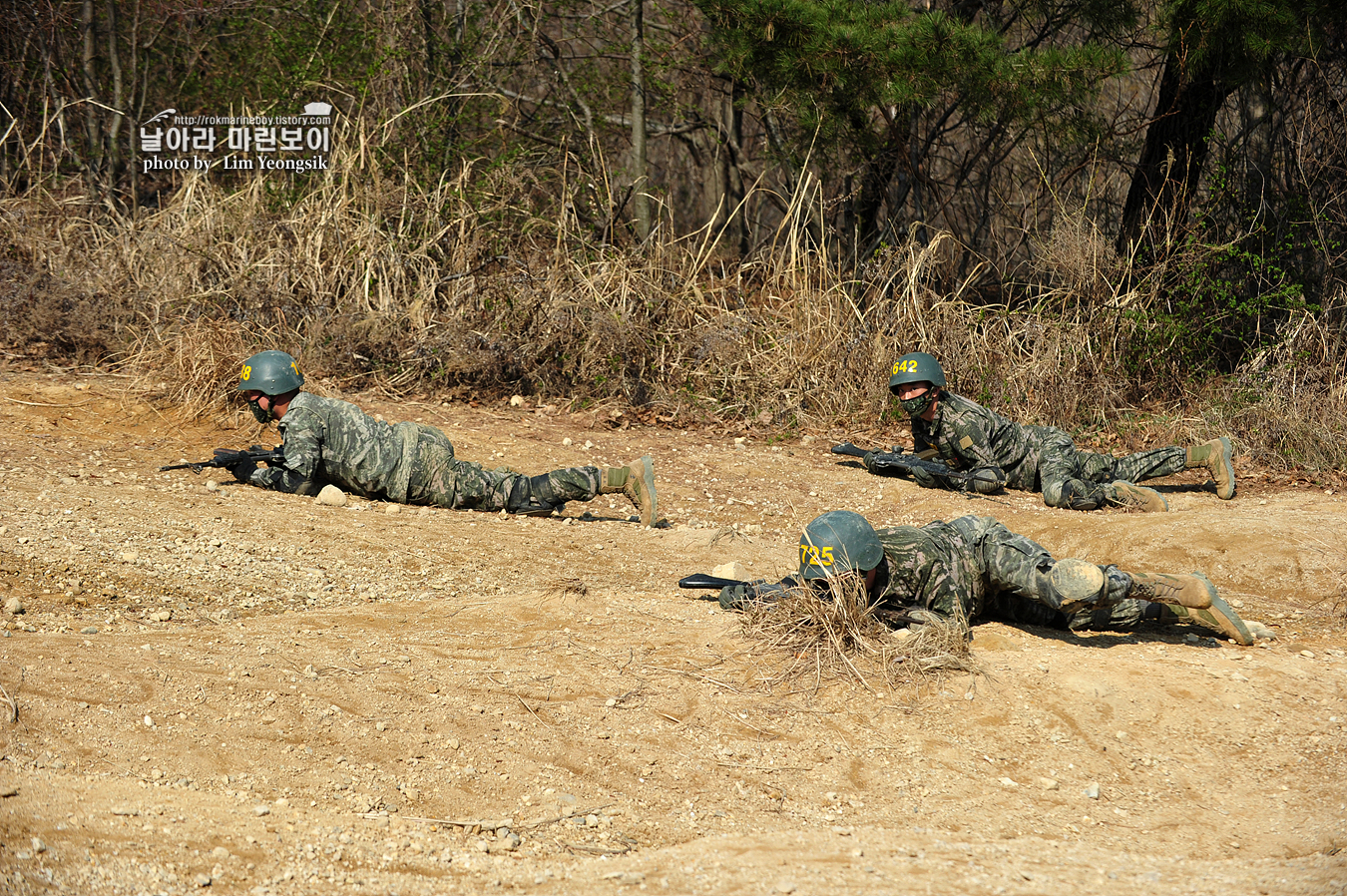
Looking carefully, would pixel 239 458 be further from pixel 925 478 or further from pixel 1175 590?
pixel 1175 590

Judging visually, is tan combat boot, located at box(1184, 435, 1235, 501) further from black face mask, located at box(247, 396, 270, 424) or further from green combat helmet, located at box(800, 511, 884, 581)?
black face mask, located at box(247, 396, 270, 424)

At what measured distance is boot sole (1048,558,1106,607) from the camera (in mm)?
4584

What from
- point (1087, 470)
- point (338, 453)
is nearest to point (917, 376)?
point (1087, 470)

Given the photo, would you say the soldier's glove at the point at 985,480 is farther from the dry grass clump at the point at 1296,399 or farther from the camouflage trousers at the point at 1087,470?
the dry grass clump at the point at 1296,399

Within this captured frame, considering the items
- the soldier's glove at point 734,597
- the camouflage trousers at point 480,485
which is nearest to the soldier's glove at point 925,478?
the camouflage trousers at point 480,485

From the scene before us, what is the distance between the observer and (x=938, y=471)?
25.6 feet

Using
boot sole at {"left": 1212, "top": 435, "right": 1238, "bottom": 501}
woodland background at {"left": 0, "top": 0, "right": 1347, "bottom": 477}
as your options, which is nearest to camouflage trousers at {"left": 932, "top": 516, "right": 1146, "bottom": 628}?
boot sole at {"left": 1212, "top": 435, "right": 1238, "bottom": 501}

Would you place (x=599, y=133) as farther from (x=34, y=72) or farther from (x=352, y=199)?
(x=34, y=72)

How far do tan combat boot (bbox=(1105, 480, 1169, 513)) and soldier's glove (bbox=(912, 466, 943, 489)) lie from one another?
3.64 ft

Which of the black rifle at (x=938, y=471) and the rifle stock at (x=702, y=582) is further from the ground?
the rifle stock at (x=702, y=582)

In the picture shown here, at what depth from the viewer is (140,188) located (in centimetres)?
1230

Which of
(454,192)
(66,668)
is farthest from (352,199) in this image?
(66,668)

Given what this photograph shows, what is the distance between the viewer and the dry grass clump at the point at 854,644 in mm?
4398

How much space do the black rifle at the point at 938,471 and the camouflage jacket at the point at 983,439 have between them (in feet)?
0.38
